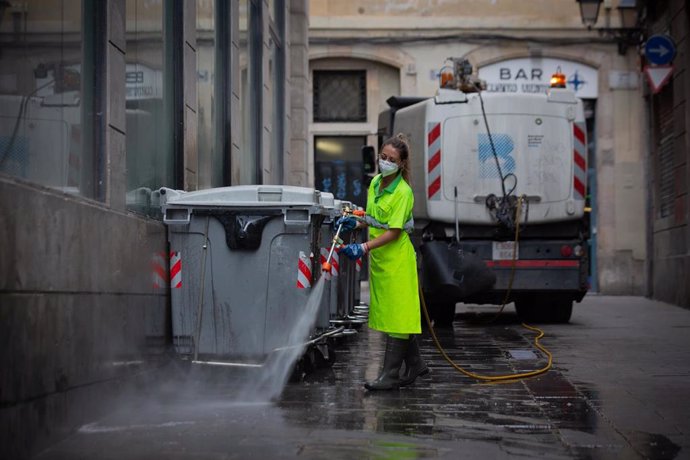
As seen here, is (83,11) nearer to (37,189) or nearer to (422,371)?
(37,189)

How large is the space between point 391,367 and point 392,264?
2.21 ft

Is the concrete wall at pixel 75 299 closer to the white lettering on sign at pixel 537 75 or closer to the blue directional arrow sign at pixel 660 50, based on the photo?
the blue directional arrow sign at pixel 660 50

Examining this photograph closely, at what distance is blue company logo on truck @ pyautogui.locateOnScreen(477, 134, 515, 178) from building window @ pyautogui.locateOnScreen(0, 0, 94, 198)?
712cm

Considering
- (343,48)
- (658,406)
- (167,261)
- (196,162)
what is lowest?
(658,406)

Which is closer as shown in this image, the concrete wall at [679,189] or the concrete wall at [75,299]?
the concrete wall at [75,299]

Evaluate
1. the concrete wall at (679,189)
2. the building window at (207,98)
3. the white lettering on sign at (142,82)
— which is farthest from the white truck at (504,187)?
the white lettering on sign at (142,82)

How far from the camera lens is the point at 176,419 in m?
6.27

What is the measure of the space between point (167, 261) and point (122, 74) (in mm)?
1304

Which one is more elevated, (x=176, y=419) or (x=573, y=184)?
(x=573, y=184)

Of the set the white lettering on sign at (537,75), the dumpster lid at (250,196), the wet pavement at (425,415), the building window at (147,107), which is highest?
the white lettering on sign at (537,75)

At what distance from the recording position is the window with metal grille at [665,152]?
61.5ft

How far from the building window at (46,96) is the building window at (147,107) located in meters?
1.01

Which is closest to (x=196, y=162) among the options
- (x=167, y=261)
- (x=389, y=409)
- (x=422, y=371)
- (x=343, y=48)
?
(x=167, y=261)

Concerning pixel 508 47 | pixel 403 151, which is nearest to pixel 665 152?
pixel 508 47
